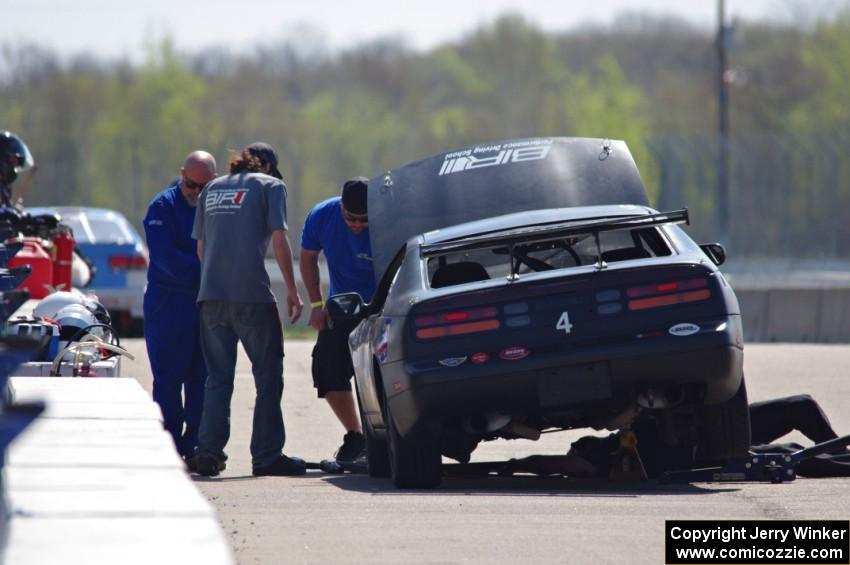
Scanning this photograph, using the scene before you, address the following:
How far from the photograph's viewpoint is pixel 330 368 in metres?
11.0

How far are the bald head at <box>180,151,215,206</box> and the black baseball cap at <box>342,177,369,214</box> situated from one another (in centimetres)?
84

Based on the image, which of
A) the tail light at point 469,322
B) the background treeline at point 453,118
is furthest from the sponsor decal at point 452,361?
the background treeline at point 453,118

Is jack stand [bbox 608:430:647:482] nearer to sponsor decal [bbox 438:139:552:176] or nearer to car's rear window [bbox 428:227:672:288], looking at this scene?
car's rear window [bbox 428:227:672:288]

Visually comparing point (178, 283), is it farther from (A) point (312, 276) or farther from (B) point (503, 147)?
(B) point (503, 147)

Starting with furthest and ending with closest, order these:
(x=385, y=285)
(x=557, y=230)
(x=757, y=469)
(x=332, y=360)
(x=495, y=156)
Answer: (x=332, y=360), (x=495, y=156), (x=385, y=285), (x=757, y=469), (x=557, y=230)

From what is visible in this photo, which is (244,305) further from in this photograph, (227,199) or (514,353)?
(514,353)

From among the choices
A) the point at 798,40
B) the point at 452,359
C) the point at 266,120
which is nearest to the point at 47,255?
the point at 452,359

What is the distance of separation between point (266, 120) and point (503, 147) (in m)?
81.4

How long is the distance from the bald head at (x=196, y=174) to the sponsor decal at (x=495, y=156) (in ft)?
4.76

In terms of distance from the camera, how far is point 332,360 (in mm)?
11055

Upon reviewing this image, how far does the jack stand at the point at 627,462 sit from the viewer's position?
9062mm

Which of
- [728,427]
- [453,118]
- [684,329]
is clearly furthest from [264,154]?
[453,118]

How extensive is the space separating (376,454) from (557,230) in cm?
200

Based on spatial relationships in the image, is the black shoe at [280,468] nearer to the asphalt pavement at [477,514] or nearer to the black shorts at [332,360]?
the asphalt pavement at [477,514]
